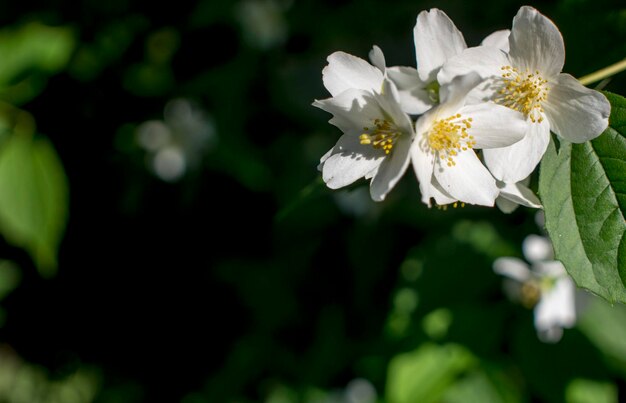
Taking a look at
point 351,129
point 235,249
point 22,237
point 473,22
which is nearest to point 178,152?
point 235,249

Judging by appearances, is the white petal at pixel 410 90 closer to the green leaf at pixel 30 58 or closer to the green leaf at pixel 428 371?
the green leaf at pixel 428 371

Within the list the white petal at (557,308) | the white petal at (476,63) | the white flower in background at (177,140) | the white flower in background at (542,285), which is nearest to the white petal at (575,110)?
the white petal at (476,63)

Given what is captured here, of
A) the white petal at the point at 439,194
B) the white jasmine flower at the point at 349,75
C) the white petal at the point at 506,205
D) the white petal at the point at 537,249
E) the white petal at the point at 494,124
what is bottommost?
the white petal at the point at 537,249

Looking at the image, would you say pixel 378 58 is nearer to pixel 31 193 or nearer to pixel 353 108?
pixel 353 108

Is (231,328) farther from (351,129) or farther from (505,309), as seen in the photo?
(351,129)

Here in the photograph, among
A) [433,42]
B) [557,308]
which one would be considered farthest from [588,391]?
[433,42]

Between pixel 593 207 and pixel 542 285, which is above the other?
pixel 593 207

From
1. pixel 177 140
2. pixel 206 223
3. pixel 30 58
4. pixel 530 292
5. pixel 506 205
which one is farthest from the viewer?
pixel 206 223
